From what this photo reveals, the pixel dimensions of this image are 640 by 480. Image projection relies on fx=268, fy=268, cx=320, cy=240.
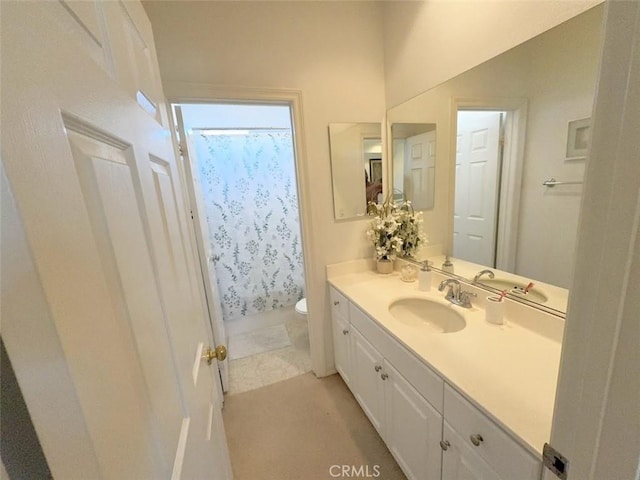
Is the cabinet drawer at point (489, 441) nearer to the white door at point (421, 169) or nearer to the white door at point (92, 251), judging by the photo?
the white door at point (92, 251)

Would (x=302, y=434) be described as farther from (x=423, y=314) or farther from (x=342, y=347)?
(x=423, y=314)

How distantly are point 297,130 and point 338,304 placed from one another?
1.15m

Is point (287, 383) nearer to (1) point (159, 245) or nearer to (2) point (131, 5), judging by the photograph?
(1) point (159, 245)

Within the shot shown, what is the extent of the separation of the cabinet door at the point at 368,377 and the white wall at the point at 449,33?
1.46m

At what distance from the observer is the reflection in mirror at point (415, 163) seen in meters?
1.61

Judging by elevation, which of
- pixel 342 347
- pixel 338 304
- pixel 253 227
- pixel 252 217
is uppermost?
pixel 252 217

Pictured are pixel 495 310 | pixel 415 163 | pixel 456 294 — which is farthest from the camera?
pixel 415 163

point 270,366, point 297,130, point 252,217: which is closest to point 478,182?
point 297,130

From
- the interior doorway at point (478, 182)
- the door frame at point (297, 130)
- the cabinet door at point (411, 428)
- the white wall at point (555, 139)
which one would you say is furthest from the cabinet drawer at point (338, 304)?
the white wall at point (555, 139)

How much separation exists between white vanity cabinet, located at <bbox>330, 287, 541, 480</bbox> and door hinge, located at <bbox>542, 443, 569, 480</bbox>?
192 mm

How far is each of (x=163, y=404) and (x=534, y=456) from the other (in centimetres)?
83

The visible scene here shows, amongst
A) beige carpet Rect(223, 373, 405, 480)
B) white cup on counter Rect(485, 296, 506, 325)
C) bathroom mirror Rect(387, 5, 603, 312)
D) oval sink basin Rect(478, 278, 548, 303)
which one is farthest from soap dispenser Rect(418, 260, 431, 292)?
beige carpet Rect(223, 373, 405, 480)

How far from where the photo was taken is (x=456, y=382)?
2.75ft

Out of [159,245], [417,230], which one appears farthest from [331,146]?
[159,245]
